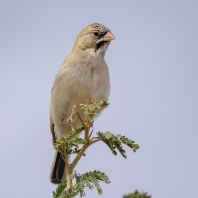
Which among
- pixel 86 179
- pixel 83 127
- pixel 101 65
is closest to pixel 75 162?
pixel 86 179

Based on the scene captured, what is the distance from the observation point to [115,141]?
2.80 metres

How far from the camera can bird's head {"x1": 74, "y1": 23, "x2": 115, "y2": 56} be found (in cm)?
750

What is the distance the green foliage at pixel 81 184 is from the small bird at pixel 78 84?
3986 millimetres

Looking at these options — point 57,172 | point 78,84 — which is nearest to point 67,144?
point 78,84

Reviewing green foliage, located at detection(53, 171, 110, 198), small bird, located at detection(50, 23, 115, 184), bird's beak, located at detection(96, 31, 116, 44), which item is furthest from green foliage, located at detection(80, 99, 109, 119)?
bird's beak, located at detection(96, 31, 116, 44)

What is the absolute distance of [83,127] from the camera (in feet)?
9.32

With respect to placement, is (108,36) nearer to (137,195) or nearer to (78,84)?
(78,84)

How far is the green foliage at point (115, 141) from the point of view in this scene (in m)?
2.75

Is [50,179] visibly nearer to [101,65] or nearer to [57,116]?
[57,116]

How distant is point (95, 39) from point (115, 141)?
16.6 feet

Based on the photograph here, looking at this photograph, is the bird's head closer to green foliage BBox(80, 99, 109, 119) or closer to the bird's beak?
the bird's beak

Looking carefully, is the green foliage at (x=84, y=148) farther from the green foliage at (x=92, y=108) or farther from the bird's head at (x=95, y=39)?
the bird's head at (x=95, y=39)

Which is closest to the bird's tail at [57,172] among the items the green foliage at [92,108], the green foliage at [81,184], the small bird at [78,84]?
the small bird at [78,84]

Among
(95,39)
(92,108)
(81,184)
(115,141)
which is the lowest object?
(81,184)
